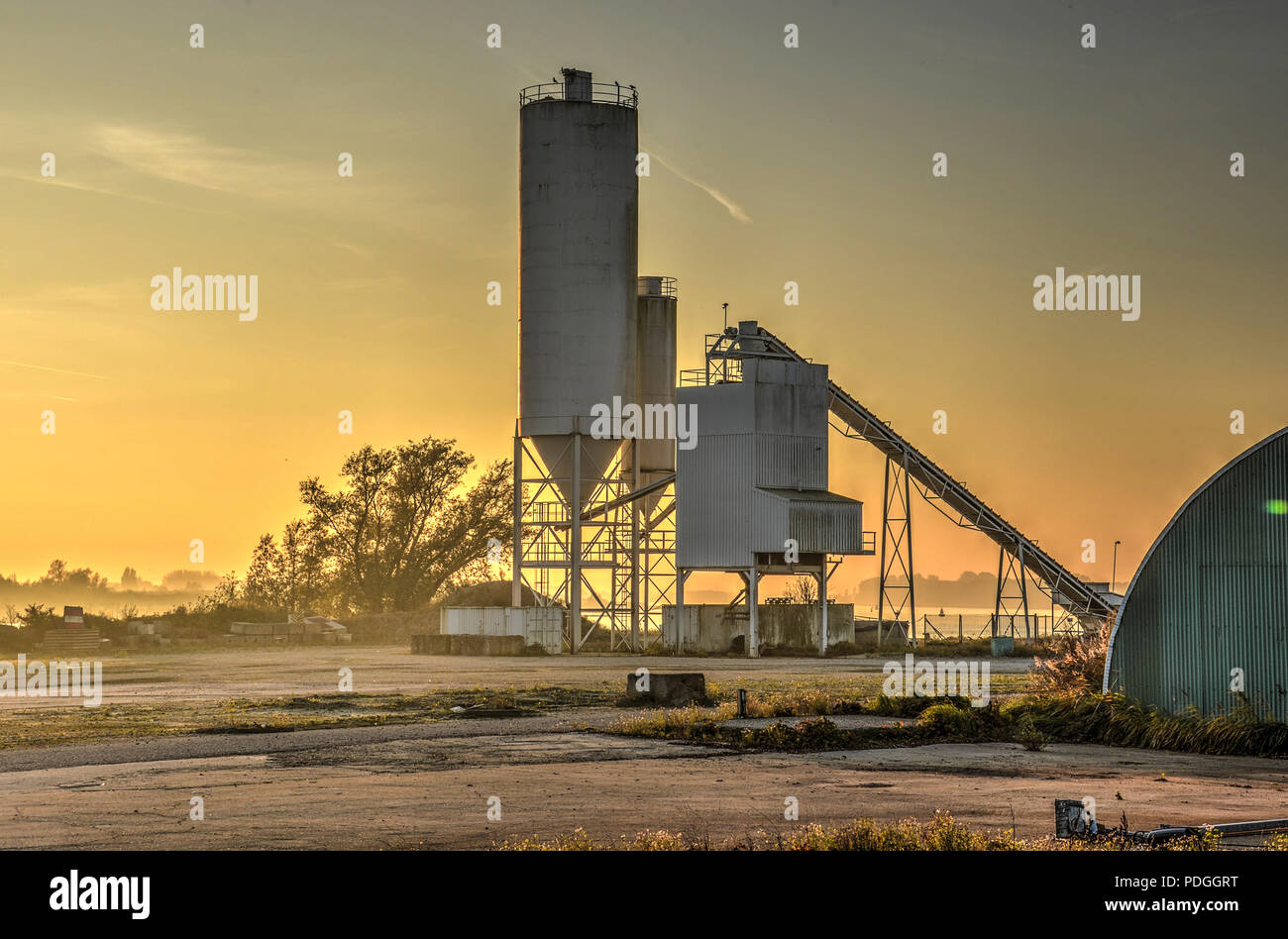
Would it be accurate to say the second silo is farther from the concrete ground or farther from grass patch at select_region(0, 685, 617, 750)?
the concrete ground

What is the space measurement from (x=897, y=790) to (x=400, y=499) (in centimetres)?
9002

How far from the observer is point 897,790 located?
1806 cm

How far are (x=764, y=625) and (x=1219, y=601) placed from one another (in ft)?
145

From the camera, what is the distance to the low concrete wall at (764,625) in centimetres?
6712

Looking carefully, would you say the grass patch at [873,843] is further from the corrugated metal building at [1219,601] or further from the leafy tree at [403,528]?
the leafy tree at [403,528]

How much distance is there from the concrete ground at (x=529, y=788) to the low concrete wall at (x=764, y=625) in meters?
41.3

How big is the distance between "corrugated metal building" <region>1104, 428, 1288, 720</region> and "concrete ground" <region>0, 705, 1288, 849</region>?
1783 mm

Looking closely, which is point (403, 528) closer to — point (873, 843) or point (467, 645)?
point (467, 645)

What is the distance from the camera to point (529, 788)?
18109 millimetres

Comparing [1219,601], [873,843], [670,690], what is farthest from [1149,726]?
[873,843]
